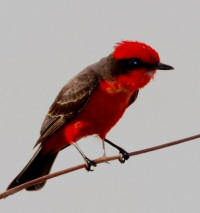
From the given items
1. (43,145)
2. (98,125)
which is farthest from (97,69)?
(43,145)

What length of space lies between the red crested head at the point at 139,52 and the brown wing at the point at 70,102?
1.73 ft

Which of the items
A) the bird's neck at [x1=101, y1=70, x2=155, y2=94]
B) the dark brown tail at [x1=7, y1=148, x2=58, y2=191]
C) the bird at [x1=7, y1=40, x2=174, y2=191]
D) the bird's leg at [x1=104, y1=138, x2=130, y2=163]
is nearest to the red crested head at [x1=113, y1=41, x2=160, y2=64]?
the bird at [x1=7, y1=40, x2=174, y2=191]

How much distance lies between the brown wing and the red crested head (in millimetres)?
526

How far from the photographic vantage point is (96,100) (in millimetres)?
5801

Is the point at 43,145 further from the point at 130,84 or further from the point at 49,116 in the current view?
the point at 130,84

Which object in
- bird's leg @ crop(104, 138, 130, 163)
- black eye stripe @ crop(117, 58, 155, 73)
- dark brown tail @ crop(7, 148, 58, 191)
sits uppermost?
black eye stripe @ crop(117, 58, 155, 73)

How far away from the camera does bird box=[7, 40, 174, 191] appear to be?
5.65 m

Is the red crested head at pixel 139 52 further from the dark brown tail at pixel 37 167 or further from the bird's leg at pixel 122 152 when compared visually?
the dark brown tail at pixel 37 167

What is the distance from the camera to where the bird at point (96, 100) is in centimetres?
565

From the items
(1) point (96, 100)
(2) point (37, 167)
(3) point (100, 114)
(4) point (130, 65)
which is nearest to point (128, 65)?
(4) point (130, 65)

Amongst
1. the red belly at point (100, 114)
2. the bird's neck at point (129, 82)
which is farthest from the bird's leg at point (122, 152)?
the bird's neck at point (129, 82)

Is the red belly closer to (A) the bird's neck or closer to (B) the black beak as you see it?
(A) the bird's neck

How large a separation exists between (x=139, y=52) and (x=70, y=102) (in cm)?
113

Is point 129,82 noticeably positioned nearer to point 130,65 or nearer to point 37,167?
point 130,65
